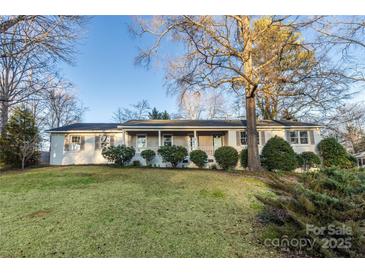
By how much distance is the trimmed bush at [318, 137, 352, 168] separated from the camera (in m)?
11.7

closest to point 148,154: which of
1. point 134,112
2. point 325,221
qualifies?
point 325,221

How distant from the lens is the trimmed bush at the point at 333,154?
459 inches

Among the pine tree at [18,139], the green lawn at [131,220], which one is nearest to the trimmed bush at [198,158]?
the green lawn at [131,220]

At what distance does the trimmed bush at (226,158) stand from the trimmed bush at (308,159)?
3697mm

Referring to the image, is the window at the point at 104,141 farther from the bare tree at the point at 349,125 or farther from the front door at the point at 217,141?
the bare tree at the point at 349,125

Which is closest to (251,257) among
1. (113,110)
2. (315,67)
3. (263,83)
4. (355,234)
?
(355,234)

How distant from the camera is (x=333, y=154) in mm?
12125

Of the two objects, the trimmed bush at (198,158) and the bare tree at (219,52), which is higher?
the bare tree at (219,52)

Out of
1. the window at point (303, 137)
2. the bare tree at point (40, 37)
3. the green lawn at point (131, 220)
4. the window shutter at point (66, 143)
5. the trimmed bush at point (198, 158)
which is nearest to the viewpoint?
the green lawn at point (131, 220)

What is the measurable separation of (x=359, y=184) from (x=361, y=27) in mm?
8204

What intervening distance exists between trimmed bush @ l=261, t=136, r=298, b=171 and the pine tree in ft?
→ 42.5

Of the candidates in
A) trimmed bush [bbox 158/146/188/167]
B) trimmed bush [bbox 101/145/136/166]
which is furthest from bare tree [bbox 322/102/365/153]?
trimmed bush [bbox 101/145/136/166]

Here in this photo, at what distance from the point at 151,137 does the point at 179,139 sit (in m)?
1.92

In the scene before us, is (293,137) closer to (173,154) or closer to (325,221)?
(173,154)
